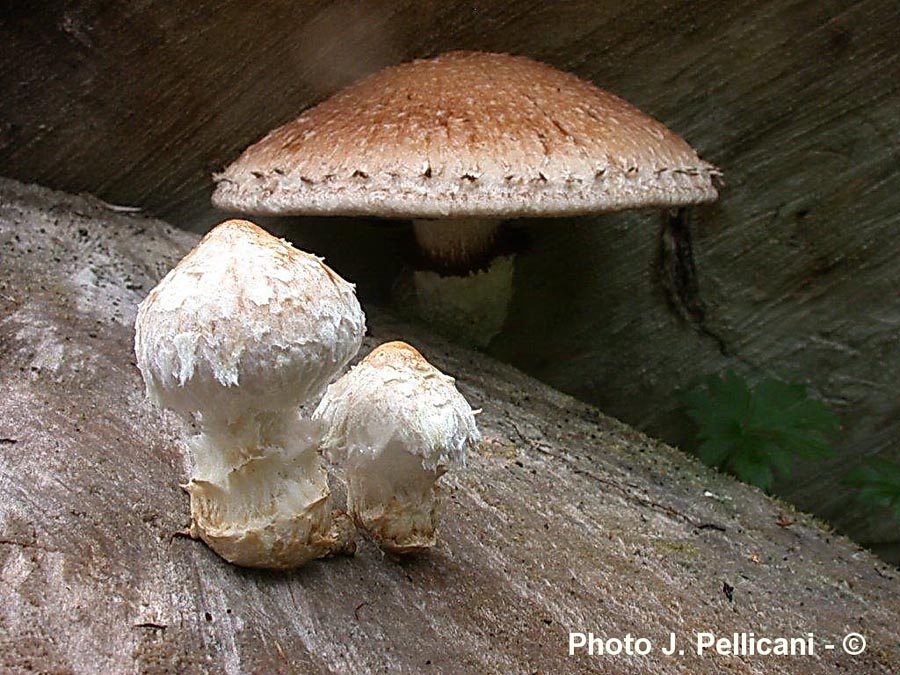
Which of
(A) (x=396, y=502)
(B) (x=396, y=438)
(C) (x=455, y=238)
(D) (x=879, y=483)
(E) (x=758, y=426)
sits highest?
(B) (x=396, y=438)

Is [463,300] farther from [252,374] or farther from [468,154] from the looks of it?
[252,374]

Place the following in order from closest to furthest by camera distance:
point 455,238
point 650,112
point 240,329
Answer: point 240,329 → point 455,238 → point 650,112

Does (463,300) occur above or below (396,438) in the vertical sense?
below

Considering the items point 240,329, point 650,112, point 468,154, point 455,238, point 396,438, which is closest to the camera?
point 240,329

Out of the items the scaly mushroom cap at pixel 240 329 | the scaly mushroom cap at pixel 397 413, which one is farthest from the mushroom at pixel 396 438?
the scaly mushroom cap at pixel 240 329

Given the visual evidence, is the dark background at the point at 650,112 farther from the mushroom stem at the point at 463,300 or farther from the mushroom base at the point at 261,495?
the mushroom base at the point at 261,495

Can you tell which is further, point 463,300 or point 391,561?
point 463,300

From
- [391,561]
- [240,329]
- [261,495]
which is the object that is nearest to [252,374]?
[240,329]

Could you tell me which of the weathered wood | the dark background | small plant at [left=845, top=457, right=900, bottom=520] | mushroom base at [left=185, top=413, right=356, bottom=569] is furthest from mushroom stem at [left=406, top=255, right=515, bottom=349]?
mushroom base at [left=185, top=413, right=356, bottom=569]
